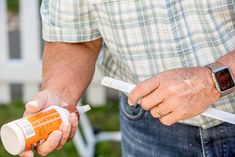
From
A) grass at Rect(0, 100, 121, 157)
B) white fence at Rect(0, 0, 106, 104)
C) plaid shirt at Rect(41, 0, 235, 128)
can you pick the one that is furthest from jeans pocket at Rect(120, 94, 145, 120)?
white fence at Rect(0, 0, 106, 104)

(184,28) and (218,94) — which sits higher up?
(184,28)

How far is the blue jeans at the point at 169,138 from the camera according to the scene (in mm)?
1925

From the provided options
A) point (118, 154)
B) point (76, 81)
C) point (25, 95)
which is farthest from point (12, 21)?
point (76, 81)

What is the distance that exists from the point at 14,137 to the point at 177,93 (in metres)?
0.42

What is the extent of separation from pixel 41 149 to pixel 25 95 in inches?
125

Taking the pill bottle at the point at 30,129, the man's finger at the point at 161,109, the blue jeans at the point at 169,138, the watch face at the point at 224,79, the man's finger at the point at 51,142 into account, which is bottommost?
the blue jeans at the point at 169,138

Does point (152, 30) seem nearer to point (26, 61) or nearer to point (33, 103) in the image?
point (33, 103)

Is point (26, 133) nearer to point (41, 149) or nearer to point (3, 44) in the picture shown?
point (41, 149)

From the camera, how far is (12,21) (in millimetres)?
6375

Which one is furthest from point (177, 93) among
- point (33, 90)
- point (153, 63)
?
point (33, 90)

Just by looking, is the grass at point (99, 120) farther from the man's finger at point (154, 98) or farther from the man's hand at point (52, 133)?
the man's finger at point (154, 98)

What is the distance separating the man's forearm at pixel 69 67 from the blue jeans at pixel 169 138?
20cm

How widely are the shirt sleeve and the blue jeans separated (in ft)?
0.92

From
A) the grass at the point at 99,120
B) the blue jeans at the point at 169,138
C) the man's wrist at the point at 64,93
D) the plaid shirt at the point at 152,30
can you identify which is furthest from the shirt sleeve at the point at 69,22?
the grass at the point at 99,120
